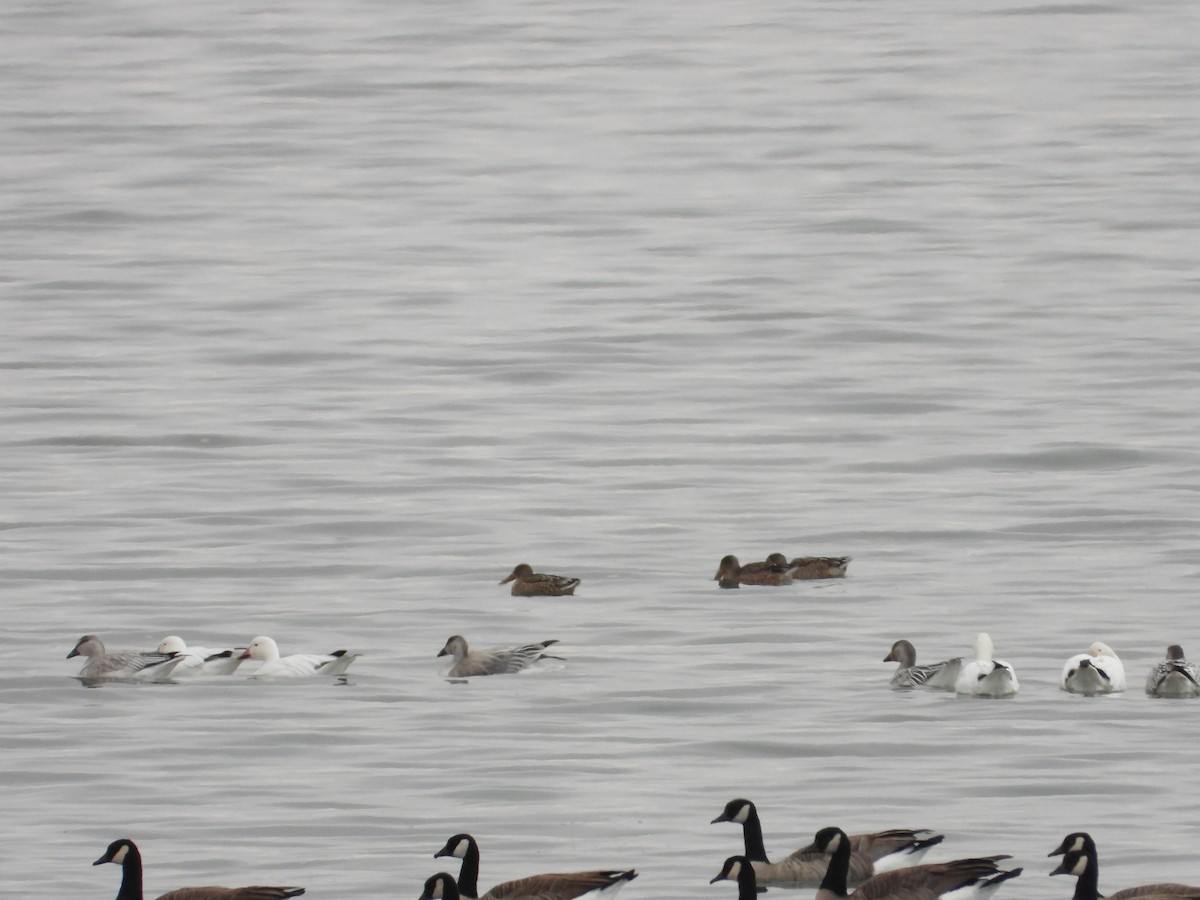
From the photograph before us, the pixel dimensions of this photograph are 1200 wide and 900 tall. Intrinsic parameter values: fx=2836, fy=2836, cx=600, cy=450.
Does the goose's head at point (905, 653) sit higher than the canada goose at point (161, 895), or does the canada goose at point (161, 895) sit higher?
the goose's head at point (905, 653)

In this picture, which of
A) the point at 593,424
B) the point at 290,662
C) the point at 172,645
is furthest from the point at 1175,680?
the point at 593,424

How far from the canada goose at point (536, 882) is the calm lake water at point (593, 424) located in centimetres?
39

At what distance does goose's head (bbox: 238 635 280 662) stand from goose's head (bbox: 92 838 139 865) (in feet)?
18.2

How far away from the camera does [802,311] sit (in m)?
35.9

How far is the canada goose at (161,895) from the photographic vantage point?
11889 mm

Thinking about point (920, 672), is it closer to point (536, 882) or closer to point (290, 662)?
point (290, 662)

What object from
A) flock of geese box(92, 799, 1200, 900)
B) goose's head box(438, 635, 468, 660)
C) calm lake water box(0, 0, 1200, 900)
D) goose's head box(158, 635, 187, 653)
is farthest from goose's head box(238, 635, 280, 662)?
flock of geese box(92, 799, 1200, 900)

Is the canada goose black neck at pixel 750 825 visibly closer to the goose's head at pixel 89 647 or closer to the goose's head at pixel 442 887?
the goose's head at pixel 442 887

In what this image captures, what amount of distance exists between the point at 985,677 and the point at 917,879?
4.86 meters

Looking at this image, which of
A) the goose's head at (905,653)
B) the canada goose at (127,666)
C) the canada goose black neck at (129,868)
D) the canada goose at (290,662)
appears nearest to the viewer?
the canada goose black neck at (129,868)

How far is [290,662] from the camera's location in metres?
17.9

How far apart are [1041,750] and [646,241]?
87.7 feet

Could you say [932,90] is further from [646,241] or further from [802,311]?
[802,311]

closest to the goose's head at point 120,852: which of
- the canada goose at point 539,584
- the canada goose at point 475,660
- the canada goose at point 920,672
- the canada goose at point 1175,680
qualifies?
the canada goose at point 475,660
